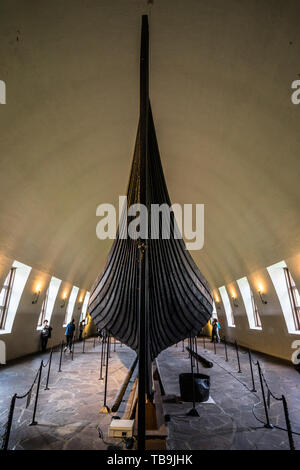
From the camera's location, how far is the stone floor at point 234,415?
10.8 ft

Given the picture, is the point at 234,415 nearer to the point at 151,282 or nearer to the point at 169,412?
the point at 169,412

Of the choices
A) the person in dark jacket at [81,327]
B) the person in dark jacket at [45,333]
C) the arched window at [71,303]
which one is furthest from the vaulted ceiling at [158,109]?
the person in dark jacket at [81,327]

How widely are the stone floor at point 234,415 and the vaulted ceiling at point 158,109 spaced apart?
351 centimetres

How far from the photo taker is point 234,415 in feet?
14.1

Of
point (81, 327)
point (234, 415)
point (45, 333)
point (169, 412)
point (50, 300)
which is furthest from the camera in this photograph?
point (81, 327)

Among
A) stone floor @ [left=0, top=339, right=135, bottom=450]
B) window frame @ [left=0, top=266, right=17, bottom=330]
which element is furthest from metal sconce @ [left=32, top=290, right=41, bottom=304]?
stone floor @ [left=0, top=339, right=135, bottom=450]

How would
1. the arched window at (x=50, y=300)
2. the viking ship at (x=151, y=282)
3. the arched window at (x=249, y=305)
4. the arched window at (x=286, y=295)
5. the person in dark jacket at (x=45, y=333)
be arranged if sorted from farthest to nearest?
1. the arched window at (x=50, y=300)
2. the arched window at (x=249, y=305)
3. the person in dark jacket at (x=45, y=333)
4. the arched window at (x=286, y=295)
5. the viking ship at (x=151, y=282)

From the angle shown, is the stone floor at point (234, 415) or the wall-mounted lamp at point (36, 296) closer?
the stone floor at point (234, 415)

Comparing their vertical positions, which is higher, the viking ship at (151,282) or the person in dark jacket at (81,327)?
the viking ship at (151,282)

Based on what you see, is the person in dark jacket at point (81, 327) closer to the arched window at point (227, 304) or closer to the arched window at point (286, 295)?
the arched window at point (227, 304)

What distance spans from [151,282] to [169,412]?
2.67m

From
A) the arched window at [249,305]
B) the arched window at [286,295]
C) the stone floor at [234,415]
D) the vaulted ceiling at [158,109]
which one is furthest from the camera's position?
the arched window at [249,305]

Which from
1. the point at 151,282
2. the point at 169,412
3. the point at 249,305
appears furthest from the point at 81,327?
the point at 151,282
